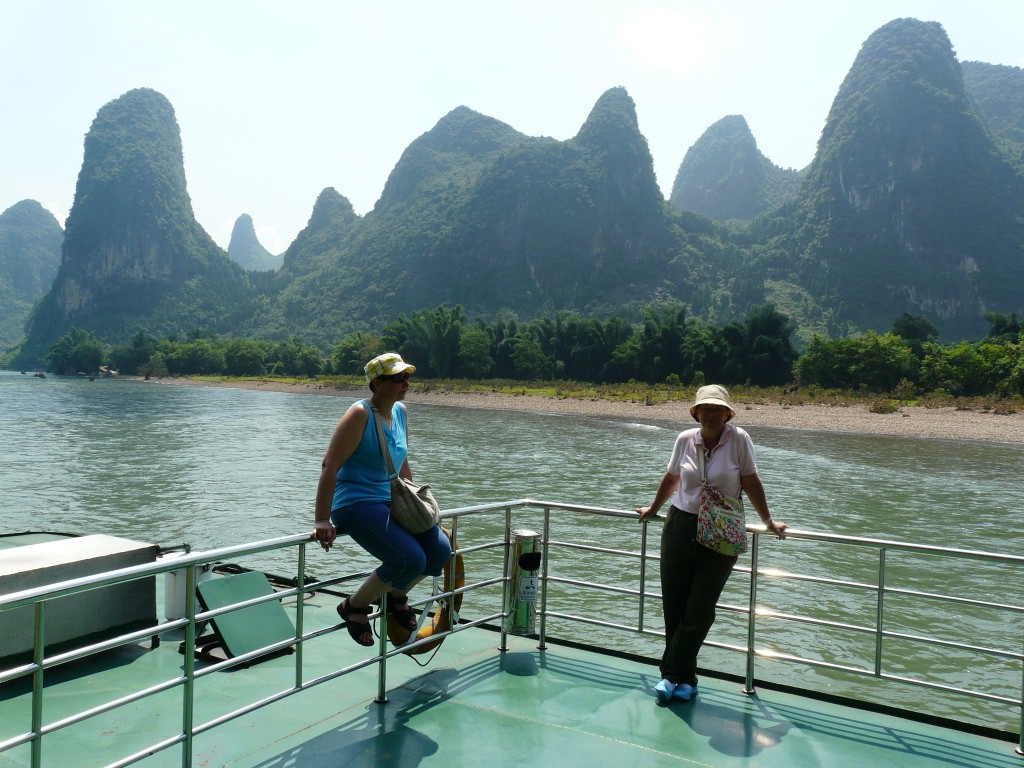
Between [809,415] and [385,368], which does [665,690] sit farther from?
[809,415]

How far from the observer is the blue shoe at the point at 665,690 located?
358cm

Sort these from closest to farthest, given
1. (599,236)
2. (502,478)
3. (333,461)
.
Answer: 1. (333,461)
2. (502,478)
3. (599,236)

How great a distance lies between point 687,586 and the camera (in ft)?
11.9

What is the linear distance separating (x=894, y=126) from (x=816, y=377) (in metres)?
91.6

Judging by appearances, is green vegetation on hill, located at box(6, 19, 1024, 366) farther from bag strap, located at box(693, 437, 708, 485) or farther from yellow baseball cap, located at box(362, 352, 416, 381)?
yellow baseball cap, located at box(362, 352, 416, 381)

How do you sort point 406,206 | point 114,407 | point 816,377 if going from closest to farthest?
1. point 114,407
2. point 816,377
3. point 406,206

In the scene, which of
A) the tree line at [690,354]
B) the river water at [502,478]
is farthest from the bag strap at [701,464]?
the tree line at [690,354]

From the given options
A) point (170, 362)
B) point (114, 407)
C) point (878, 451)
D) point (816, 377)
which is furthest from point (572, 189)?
point (878, 451)

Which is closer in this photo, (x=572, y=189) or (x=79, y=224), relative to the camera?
(x=572, y=189)

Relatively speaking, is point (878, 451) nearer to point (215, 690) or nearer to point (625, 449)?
point (625, 449)

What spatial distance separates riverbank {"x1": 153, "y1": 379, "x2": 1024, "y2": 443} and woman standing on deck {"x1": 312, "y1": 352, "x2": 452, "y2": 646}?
32.2 metres

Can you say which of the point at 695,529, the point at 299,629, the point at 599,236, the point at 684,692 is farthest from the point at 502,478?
the point at 599,236

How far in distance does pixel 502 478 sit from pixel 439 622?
1534 cm

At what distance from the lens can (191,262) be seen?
573 feet
